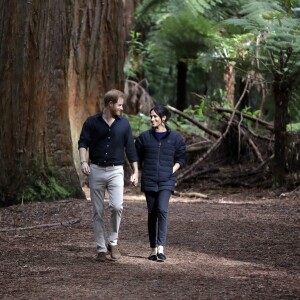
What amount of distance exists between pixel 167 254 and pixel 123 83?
305 inches

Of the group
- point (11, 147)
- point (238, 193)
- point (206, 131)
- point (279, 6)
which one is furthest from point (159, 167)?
point (206, 131)

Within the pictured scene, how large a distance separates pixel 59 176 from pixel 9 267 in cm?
473

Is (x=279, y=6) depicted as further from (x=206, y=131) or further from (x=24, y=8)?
(x=24, y=8)

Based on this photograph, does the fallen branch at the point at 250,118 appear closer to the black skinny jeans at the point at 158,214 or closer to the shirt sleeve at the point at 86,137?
the black skinny jeans at the point at 158,214

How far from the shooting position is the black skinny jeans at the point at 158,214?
8.50 meters

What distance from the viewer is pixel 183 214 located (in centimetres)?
1209

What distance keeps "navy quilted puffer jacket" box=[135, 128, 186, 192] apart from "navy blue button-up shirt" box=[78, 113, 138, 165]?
14 centimetres

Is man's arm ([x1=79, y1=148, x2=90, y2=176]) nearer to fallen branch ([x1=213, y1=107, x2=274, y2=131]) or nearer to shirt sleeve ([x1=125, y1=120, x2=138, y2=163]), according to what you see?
shirt sleeve ([x1=125, y1=120, x2=138, y2=163])

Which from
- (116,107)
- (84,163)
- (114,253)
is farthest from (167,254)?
(116,107)

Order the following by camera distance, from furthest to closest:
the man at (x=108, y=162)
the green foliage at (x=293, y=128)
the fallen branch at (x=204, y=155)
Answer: the fallen branch at (x=204, y=155) → the green foliage at (x=293, y=128) → the man at (x=108, y=162)

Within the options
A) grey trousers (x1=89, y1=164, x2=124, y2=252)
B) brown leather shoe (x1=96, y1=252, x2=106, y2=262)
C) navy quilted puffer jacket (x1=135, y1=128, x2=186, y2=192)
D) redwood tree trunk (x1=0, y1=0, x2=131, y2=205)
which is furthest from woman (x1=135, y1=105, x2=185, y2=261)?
redwood tree trunk (x1=0, y1=0, x2=131, y2=205)

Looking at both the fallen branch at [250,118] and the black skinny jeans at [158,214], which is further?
the fallen branch at [250,118]

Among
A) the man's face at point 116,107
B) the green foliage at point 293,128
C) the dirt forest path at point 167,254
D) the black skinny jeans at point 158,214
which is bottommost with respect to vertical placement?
the dirt forest path at point 167,254

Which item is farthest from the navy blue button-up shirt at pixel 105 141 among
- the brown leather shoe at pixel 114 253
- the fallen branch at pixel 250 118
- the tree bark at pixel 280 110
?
the fallen branch at pixel 250 118
